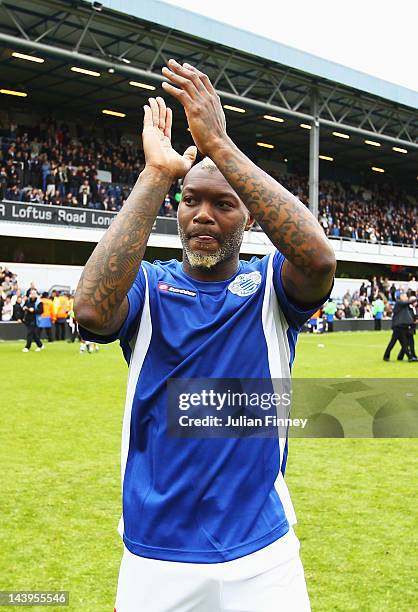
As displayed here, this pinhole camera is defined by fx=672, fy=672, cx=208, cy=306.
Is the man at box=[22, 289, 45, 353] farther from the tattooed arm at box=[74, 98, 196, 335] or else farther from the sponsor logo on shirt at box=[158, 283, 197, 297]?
the tattooed arm at box=[74, 98, 196, 335]

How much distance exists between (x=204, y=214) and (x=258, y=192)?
0.21 meters

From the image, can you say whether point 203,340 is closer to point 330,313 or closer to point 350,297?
point 330,313

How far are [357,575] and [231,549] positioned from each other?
2.69 meters

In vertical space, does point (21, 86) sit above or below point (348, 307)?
above

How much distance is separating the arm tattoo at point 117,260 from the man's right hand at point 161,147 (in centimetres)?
7

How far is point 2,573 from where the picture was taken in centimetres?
429

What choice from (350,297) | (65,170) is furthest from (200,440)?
(350,297)


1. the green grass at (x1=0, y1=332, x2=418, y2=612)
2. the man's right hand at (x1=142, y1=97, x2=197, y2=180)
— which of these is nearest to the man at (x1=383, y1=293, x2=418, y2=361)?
the green grass at (x1=0, y1=332, x2=418, y2=612)

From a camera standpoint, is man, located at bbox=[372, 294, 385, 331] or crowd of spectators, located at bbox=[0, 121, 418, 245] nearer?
crowd of spectators, located at bbox=[0, 121, 418, 245]

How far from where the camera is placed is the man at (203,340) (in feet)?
6.34

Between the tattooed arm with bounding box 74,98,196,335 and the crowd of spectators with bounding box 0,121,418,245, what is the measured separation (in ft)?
83.2

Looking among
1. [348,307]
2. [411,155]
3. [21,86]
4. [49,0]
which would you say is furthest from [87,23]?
[411,155]

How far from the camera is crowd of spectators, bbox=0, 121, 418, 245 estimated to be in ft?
91.4

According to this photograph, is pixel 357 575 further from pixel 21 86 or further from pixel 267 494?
pixel 21 86
